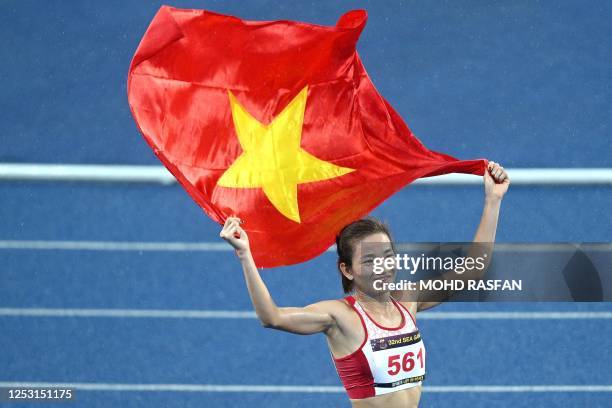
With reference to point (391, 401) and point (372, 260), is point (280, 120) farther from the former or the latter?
point (391, 401)

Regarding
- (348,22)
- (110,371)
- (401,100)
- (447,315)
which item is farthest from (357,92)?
(401,100)

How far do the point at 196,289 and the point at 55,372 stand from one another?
0.89 m

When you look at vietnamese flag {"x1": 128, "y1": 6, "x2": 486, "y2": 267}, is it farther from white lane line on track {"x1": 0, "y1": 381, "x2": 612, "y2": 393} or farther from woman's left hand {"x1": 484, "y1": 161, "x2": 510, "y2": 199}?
white lane line on track {"x1": 0, "y1": 381, "x2": 612, "y2": 393}

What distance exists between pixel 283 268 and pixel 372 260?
8.49 ft

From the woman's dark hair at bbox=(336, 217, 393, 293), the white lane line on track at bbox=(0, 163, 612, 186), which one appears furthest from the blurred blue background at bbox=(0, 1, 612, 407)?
the woman's dark hair at bbox=(336, 217, 393, 293)

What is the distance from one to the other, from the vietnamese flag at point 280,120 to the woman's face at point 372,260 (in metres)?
0.42

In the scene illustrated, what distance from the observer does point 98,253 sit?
646cm

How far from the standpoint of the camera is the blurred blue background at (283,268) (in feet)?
19.6

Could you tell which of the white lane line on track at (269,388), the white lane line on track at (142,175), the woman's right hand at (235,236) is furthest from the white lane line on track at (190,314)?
the woman's right hand at (235,236)

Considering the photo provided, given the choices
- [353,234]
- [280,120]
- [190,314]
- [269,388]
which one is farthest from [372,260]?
[190,314]

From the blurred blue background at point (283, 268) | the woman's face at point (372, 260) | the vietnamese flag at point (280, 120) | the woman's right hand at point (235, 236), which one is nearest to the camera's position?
the woman's right hand at point (235, 236)

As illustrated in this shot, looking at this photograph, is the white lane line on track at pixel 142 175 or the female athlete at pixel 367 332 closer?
the female athlete at pixel 367 332

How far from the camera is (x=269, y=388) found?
586 centimetres

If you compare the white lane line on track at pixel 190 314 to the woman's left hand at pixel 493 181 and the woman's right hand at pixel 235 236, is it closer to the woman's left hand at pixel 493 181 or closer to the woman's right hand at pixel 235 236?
the woman's left hand at pixel 493 181
